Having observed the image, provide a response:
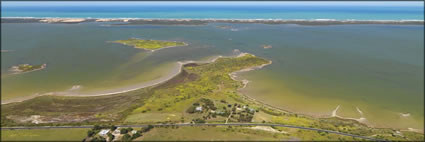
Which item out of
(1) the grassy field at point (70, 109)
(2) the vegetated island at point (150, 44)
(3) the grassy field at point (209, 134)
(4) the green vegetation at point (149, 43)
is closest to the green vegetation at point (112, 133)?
(3) the grassy field at point (209, 134)

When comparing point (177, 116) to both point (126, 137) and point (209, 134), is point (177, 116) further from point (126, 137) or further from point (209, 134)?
point (126, 137)

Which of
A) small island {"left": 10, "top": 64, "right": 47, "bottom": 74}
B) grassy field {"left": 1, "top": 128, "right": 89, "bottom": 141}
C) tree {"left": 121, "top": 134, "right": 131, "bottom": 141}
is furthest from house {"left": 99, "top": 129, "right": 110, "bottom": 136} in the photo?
small island {"left": 10, "top": 64, "right": 47, "bottom": 74}

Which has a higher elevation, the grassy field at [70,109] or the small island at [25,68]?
the small island at [25,68]

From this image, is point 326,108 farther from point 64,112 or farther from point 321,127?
point 64,112

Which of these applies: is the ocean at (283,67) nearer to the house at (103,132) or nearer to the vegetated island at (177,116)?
the vegetated island at (177,116)

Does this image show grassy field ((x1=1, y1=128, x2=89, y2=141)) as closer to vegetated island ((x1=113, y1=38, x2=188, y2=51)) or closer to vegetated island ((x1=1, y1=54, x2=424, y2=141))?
vegetated island ((x1=1, y1=54, x2=424, y2=141))

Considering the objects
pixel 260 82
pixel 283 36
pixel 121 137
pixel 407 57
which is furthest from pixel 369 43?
pixel 121 137
